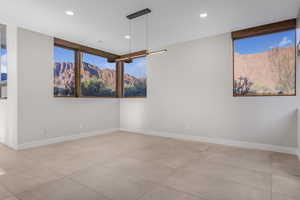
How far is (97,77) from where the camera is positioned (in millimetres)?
5949

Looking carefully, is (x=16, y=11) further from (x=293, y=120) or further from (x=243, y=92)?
(x=293, y=120)

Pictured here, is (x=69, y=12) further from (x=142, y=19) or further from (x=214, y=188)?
(x=214, y=188)

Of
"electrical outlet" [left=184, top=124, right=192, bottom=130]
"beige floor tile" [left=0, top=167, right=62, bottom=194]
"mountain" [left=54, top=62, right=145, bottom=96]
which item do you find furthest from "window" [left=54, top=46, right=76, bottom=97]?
"electrical outlet" [left=184, top=124, right=192, bottom=130]

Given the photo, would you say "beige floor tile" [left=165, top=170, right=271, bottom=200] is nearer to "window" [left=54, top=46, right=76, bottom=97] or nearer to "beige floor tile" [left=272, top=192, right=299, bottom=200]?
"beige floor tile" [left=272, top=192, right=299, bottom=200]

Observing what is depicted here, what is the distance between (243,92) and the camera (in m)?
4.22

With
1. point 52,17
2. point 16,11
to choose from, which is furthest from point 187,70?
point 16,11

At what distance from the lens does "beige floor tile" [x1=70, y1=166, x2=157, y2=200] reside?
2066 mm

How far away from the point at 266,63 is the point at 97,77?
494 cm

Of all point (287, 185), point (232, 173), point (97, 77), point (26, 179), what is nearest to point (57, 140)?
point (26, 179)

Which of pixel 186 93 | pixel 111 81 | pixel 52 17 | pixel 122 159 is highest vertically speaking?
pixel 52 17

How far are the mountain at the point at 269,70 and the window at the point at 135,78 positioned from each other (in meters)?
2.92

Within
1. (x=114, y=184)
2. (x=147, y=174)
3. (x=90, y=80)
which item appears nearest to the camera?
(x=114, y=184)

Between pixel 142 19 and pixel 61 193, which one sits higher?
pixel 142 19

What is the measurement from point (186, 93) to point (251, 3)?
2570 millimetres
